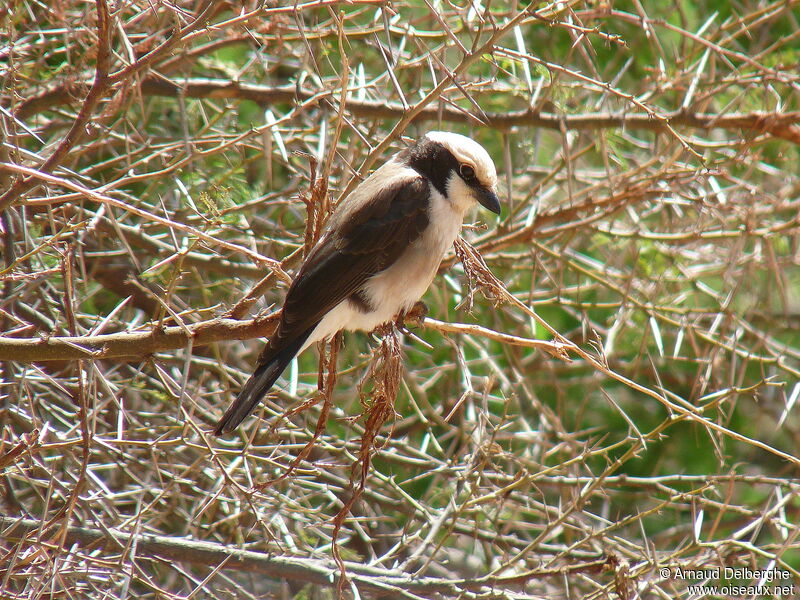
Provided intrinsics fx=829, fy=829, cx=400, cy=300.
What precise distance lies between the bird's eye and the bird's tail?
3.20ft

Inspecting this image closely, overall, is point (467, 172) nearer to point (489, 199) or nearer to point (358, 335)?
point (489, 199)

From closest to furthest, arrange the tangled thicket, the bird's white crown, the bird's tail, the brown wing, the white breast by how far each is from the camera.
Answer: the tangled thicket
the bird's tail
the brown wing
the white breast
the bird's white crown

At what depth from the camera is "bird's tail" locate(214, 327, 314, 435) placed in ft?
9.25

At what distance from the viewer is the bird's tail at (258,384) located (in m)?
2.82

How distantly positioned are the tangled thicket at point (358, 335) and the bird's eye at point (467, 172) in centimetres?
22

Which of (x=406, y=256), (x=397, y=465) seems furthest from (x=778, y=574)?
(x=406, y=256)

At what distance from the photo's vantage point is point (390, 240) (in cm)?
333

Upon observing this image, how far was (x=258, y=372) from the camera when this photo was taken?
9.78 feet

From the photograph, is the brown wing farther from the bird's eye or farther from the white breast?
the bird's eye

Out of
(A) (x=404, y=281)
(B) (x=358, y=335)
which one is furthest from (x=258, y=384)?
(B) (x=358, y=335)
